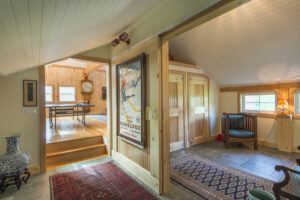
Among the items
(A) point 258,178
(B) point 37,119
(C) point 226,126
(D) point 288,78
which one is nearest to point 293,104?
(D) point 288,78

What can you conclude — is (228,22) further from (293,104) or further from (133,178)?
(133,178)

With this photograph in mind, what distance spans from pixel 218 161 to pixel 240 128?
1.59 m

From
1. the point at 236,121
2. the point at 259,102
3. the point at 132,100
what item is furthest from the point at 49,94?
the point at 259,102

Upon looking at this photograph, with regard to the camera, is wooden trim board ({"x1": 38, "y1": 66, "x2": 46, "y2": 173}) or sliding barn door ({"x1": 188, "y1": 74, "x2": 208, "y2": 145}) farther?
A: sliding barn door ({"x1": 188, "y1": 74, "x2": 208, "y2": 145})

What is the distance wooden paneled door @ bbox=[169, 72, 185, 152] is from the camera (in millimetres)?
3482

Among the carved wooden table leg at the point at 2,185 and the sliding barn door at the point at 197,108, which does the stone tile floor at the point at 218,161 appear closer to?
the carved wooden table leg at the point at 2,185

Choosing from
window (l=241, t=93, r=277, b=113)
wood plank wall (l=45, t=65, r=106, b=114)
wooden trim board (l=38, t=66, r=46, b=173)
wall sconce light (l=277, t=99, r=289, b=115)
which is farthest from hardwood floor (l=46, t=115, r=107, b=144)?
wall sconce light (l=277, t=99, r=289, b=115)

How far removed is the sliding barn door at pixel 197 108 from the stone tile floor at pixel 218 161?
29cm

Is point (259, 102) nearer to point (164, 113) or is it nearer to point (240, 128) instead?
point (240, 128)

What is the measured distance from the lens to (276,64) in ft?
9.89

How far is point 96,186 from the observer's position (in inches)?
84.2

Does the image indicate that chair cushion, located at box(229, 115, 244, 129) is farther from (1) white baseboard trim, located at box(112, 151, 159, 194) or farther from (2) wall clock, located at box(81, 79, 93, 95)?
(2) wall clock, located at box(81, 79, 93, 95)

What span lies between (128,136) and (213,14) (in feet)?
6.93

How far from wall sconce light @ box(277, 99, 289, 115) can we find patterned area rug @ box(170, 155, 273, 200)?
2.11 meters
